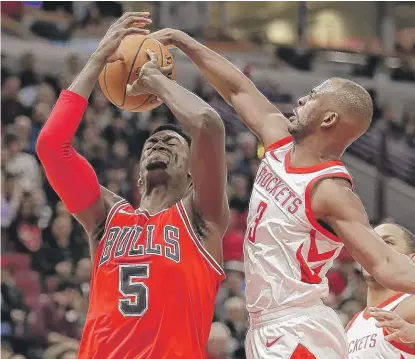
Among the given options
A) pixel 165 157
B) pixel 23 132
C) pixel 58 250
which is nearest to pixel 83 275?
pixel 58 250

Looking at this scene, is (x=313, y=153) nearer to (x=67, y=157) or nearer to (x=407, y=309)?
(x=67, y=157)

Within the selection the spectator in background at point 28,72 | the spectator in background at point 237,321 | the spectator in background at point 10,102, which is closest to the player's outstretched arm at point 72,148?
the spectator in background at point 237,321

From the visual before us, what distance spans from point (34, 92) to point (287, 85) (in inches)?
210

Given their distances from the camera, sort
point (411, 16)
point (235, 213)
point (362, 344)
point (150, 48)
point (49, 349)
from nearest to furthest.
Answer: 1. point (150, 48)
2. point (362, 344)
3. point (49, 349)
4. point (235, 213)
5. point (411, 16)

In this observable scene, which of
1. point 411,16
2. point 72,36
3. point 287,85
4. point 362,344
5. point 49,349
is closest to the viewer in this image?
point 362,344

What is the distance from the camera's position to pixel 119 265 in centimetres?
377

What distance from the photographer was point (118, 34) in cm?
392

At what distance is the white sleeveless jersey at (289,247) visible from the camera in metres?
3.68

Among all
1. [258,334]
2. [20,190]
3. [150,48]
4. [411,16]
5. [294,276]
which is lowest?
[411,16]

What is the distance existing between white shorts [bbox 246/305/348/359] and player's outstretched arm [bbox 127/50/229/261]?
0.40 metres

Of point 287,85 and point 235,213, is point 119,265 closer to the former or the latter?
point 235,213

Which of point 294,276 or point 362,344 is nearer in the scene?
point 294,276

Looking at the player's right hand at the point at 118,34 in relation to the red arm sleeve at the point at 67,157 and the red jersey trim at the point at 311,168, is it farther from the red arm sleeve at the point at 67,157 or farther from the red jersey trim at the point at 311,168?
the red jersey trim at the point at 311,168

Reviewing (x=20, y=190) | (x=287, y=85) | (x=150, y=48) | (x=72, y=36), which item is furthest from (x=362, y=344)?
(x=287, y=85)
